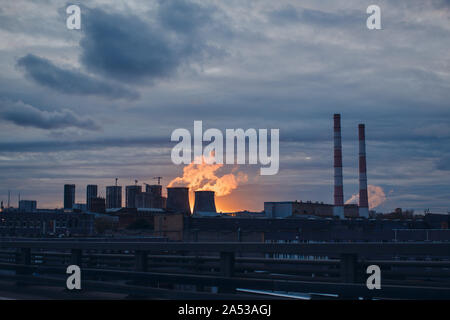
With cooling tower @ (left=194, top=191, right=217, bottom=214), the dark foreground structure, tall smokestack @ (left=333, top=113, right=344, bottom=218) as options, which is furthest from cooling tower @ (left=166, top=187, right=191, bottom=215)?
the dark foreground structure

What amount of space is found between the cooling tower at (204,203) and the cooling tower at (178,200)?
8679mm

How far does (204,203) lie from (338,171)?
23.8 metres

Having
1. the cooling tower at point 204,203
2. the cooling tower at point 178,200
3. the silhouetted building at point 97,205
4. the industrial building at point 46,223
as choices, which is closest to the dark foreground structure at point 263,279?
the cooling tower at point 204,203

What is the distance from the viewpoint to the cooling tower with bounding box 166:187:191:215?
333 ft

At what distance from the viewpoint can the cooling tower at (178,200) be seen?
101 m

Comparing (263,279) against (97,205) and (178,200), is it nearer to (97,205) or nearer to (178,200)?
(178,200)

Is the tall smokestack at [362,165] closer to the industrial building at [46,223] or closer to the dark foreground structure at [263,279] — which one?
the industrial building at [46,223]

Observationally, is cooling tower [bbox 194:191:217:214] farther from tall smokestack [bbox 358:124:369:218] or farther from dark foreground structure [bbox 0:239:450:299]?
dark foreground structure [bbox 0:239:450:299]

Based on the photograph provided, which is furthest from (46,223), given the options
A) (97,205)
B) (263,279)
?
(263,279)

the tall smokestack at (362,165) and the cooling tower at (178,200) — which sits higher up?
the tall smokestack at (362,165)
